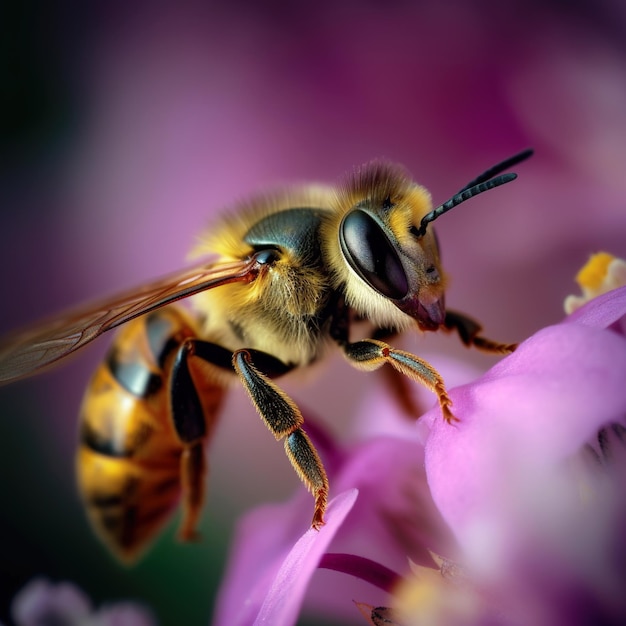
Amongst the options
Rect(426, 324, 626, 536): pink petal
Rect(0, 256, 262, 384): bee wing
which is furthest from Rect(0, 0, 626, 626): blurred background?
Rect(426, 324, 626, 536): pink petal

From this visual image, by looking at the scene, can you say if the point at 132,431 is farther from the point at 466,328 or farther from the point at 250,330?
the point at 466,328

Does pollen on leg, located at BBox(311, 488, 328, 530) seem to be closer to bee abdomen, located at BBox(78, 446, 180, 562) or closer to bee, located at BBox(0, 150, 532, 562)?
bee, located at BBox(0, 150, 532, 562)

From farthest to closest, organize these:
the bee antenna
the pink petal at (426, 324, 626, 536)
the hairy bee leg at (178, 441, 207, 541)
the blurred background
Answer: the blurred background → the hairy bee leg at (178, 441, 207, 541) → the bee antenna → the pink petal at (426, 324, 626, 536)

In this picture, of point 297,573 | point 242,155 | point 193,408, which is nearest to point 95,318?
point 193,408

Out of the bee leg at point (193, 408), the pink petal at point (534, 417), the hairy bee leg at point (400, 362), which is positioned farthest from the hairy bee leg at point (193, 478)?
the pink petal at point (534, 417)

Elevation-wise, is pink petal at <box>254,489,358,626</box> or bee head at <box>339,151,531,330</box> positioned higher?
bee head at <box>339,151,531,330</box>

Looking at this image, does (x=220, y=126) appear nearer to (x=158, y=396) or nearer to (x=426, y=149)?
(x=426, y=149)

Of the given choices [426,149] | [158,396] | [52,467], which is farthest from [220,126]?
[158,396]
